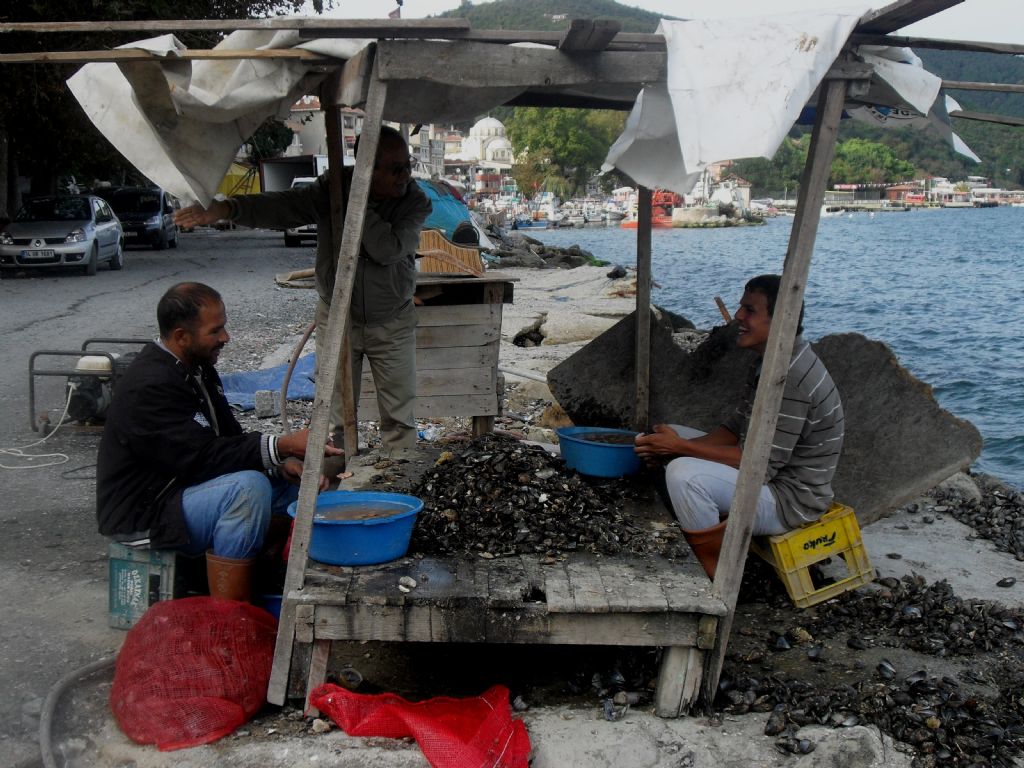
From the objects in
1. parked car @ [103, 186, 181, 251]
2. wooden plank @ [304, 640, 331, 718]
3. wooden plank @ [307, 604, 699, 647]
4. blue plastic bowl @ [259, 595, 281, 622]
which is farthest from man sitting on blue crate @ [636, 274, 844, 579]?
parked car @ [103, 186, 181, 251]

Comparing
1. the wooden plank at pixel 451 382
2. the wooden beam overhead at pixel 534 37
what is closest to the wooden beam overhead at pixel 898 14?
the wooden beam overhead at pixel 534 37

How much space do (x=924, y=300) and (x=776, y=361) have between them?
114ft

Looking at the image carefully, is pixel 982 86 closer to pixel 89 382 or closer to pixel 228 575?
pixel 228 575

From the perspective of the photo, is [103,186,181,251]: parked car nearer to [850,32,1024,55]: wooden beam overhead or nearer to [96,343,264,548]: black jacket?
[96,343,264,548]: black jacket

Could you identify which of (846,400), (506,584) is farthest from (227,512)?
(846,400)

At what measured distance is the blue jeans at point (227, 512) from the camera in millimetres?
3750

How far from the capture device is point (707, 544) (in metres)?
4.17

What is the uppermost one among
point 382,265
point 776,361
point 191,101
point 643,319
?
point 191,101

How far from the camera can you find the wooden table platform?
3.45 m

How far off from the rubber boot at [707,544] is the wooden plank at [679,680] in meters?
0.64

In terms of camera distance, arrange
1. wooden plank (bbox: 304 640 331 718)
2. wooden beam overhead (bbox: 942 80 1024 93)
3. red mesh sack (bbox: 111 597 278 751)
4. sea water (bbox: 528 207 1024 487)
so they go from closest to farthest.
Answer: red mesh sack (bbox: 111 597 278 751) → wooden plank (bbox: 304 640 331 718) → wooden beam overhead (bbox: 942 80 1024 93) → sea water (bbox: 528 207 1024 487)

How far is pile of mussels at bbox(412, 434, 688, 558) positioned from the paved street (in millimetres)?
1522

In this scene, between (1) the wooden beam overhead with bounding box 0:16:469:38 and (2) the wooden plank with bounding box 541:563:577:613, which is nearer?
(1) the wooden beam overhead with bounding box 0:16:469:38

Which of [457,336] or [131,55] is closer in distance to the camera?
[131,55]
